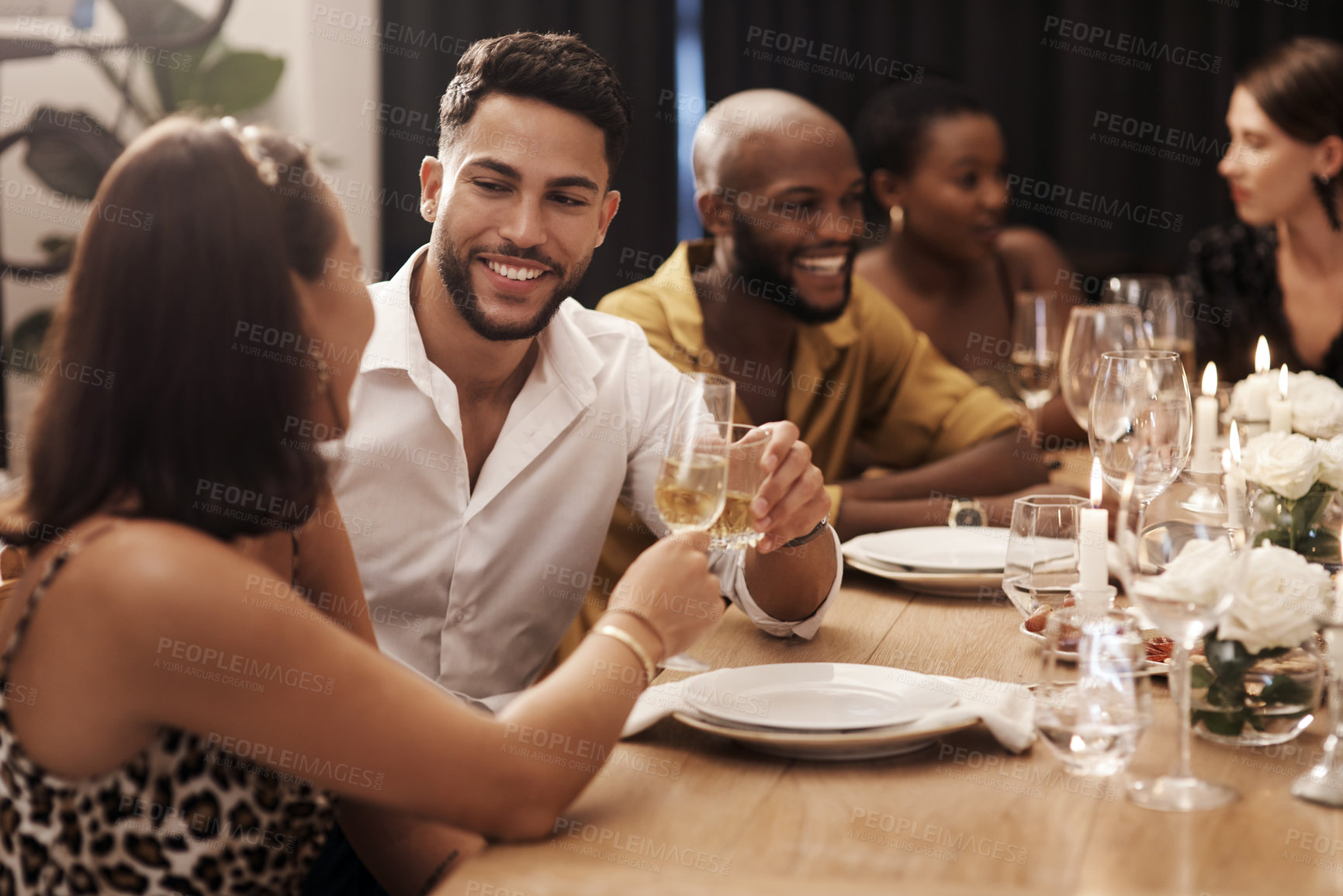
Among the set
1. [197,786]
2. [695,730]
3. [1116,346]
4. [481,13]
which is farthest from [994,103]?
[197,786]

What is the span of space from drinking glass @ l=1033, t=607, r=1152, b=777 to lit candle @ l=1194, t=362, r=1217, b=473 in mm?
669

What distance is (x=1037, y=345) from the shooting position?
7.84 feet

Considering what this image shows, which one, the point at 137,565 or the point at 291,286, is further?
the point at 291,286

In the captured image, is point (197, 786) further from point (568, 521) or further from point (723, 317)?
point (723, 317)

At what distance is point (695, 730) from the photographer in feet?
3.85

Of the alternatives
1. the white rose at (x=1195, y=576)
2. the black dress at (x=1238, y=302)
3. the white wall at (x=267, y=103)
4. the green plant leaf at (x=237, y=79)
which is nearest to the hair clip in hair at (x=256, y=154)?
the white rose at (x=1195, y=576)

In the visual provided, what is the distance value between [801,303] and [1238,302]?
1336mm

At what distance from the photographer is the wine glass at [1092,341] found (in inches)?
74.9

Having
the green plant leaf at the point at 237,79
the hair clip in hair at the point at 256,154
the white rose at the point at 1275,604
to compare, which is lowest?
the white rose at the point at 1275,604

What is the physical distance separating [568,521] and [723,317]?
0.95m

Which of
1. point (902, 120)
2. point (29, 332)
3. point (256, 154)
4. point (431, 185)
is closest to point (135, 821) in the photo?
point (256, 154)

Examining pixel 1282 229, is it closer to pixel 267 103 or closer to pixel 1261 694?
pixel 1261 694

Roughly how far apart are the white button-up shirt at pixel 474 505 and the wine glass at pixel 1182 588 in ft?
2.11

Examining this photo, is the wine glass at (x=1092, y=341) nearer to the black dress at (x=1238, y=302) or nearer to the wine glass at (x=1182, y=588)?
the wine glass at (x=1182, y=588)
